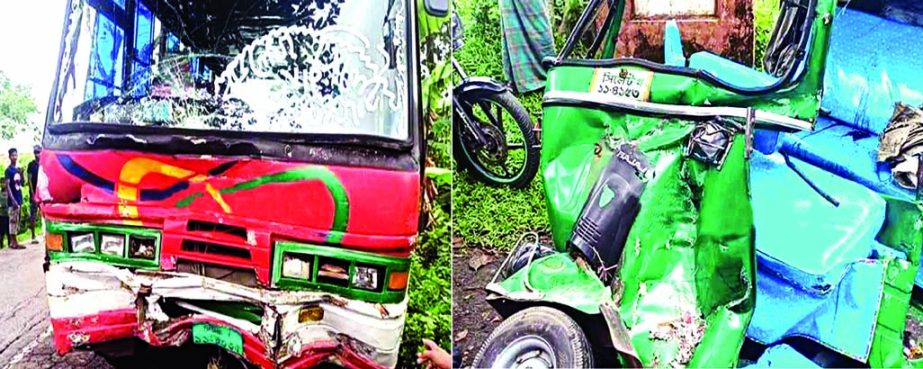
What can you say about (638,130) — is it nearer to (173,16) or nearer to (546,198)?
(546,198)

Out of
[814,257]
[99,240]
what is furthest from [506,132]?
[99,240]

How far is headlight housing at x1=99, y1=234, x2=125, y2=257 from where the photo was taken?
3.06 metres

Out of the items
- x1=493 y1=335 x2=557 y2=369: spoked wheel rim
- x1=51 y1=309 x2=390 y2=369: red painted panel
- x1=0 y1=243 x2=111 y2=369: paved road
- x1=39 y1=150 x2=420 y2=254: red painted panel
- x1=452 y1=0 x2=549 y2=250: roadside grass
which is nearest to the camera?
x1=39 y1=150 x2=420 y2=254: red painted panel

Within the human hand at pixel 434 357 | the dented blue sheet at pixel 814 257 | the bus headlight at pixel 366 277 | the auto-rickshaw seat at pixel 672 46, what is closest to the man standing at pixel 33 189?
the bus headlight at pixel 366 277

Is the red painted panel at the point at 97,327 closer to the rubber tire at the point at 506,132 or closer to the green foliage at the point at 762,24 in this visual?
the rubber tire at the point at 506,132

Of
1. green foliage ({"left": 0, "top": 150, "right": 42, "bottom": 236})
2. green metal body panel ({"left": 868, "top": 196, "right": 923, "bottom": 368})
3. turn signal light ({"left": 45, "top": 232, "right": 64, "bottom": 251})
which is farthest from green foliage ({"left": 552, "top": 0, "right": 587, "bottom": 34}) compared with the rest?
green foliage ({"left": 0, "top": 150, "right": 42, "bottom": 236})

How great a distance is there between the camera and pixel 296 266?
2.97 m

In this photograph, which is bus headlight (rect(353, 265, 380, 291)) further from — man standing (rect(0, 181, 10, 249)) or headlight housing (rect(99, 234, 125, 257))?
A: man standing (rect(0, 181, 10, 249))

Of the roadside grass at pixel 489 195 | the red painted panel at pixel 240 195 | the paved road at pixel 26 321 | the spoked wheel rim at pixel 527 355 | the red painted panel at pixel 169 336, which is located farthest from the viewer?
the paved road at pixel 26 321

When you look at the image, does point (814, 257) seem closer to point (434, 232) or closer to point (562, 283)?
point (562, 283)

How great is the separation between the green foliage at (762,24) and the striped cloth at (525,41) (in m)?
0.72

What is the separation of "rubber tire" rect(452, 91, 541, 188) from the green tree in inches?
64.7

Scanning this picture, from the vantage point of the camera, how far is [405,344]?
3.22 meters

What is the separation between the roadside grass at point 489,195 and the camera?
324 centimetres
